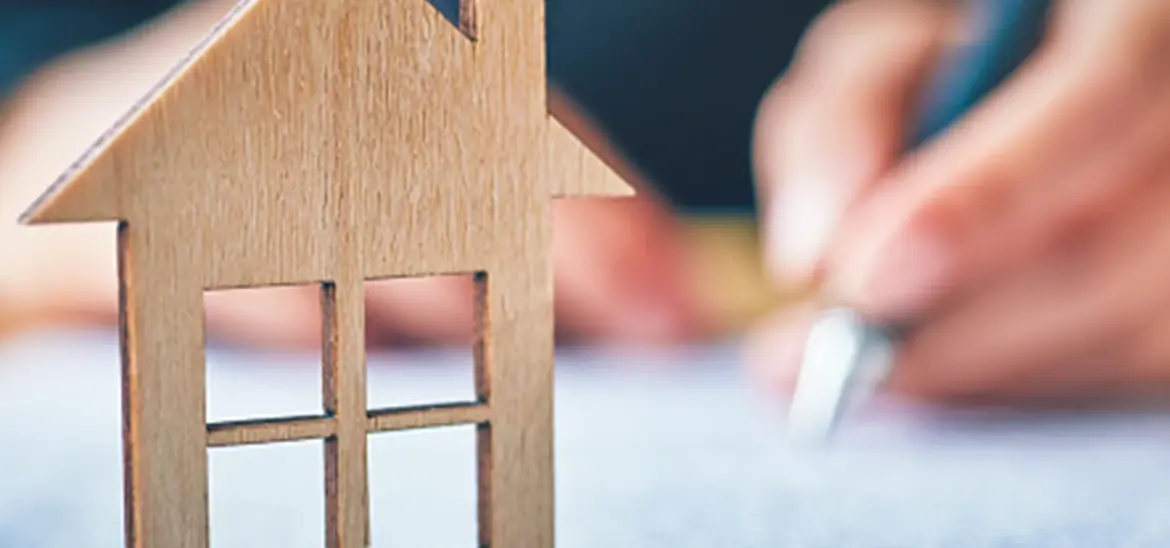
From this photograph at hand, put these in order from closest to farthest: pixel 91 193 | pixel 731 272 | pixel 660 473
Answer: pixel 91 193 < pixel 660 473 < pixel 731 272

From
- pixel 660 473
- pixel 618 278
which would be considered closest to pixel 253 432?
pixel 660 473

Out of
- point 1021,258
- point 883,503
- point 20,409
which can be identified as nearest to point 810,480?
point 883,503

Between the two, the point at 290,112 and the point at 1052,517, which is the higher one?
the point at 290,112

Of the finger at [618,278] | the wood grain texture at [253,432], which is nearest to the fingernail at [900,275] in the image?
the finger at [618,278]

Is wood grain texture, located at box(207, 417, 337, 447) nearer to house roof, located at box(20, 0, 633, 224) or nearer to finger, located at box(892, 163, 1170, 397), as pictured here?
house roof, located at box(20, 0, 633, 224)

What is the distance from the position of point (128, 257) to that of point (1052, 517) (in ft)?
0.89

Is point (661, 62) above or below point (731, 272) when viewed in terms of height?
above

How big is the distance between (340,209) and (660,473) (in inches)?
8.1

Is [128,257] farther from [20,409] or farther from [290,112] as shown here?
[20,409]

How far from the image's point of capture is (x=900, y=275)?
559 mm

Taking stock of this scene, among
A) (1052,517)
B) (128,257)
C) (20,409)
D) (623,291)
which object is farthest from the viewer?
(623,291)

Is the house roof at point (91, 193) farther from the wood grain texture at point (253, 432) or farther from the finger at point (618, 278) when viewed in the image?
the finger at point (618, 278)

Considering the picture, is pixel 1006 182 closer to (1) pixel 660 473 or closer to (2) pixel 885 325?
(2) pixel 885 325

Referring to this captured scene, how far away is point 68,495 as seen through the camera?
465 millimetres
